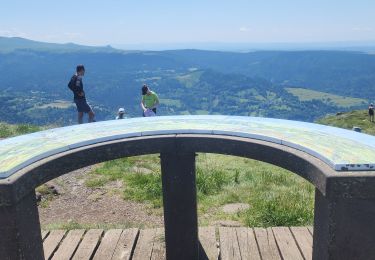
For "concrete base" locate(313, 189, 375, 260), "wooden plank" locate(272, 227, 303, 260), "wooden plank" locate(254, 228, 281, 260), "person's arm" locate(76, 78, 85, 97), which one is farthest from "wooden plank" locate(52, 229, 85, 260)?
"person's arm" locate(76, 78, 85, 97)

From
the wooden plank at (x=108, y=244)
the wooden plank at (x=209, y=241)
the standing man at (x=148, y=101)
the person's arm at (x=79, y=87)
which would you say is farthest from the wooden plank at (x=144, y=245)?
the standing man at (x=148, y=101)

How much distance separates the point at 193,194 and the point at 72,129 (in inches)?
81.7

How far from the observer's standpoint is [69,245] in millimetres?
6379

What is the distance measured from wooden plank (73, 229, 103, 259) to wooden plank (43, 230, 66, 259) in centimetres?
38

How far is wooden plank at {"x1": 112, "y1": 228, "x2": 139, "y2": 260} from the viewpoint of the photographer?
606 centimetres

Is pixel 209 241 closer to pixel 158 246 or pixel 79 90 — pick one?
pixel 158 246

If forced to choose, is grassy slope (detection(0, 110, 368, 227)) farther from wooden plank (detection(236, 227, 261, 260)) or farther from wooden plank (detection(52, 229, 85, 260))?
wooden plank (detection(52, 229, 85, 260))

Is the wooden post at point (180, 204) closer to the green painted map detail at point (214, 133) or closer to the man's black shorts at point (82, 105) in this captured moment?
the green painted map detail at point (214, 133)

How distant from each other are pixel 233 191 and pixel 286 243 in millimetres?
2967

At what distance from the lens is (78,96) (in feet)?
43.5

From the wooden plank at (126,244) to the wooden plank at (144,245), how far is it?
0.25ft

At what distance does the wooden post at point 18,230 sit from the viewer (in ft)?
13.2

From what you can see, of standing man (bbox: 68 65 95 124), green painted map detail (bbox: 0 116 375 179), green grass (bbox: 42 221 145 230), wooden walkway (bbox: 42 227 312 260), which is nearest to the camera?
green painted map detail (bbox: 0 116 375 179)

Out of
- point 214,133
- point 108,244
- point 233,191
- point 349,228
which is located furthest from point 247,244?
point 233,191
